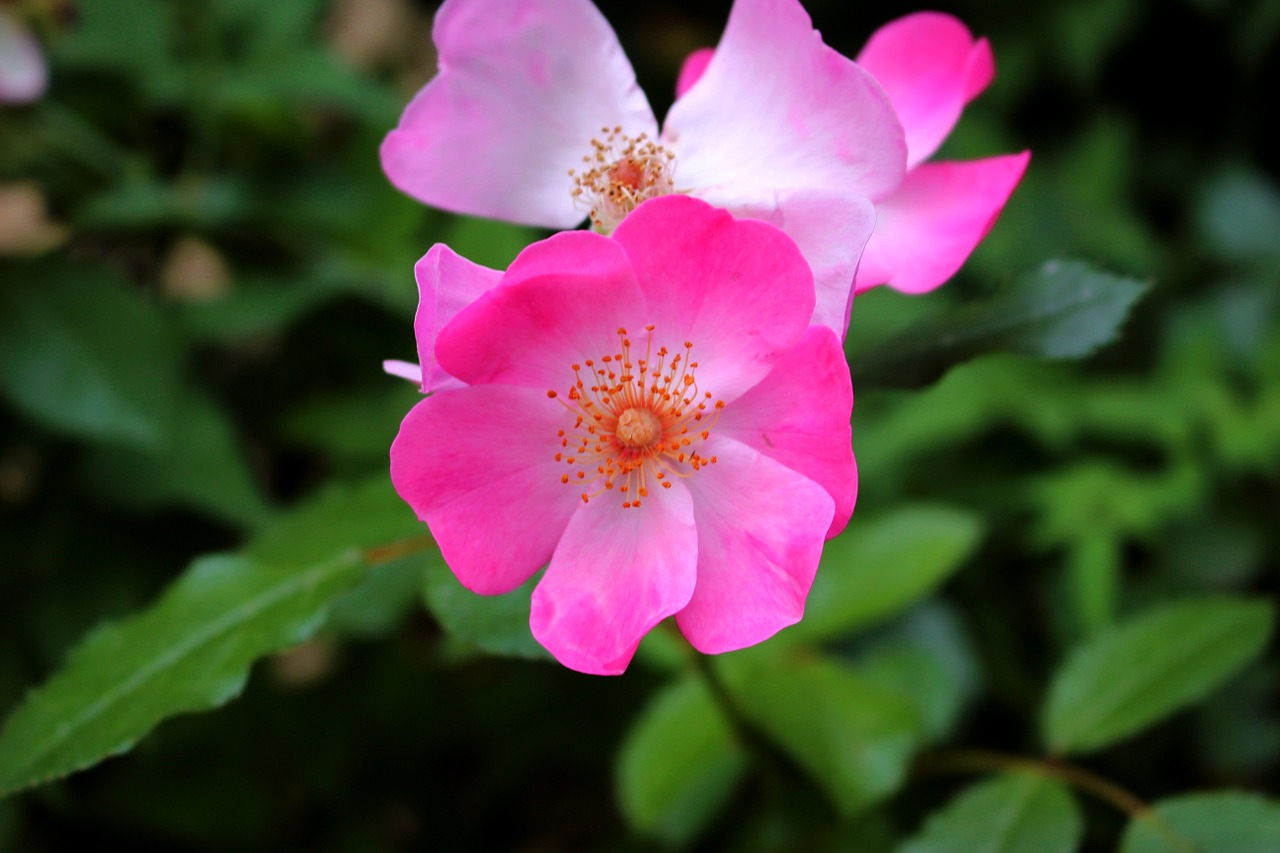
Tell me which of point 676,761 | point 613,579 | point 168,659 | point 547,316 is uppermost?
point 547,316

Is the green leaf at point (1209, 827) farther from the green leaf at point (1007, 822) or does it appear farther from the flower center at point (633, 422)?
the flower center at point (633, 422)

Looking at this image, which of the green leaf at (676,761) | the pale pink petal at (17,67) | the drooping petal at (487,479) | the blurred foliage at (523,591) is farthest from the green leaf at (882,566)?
the pale pink petal at (17,67)

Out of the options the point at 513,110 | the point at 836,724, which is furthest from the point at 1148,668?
the point at 513,110

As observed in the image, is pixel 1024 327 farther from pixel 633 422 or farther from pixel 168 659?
pixel 168 659

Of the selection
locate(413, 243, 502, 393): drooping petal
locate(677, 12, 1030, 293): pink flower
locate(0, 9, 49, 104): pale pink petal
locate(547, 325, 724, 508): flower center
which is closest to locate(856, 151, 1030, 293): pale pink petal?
locate(677, 12, 1030, 293): pink flower

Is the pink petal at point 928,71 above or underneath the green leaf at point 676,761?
above
